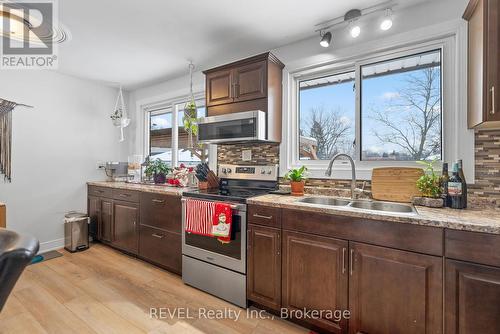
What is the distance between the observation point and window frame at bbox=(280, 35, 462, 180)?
1.81 metres

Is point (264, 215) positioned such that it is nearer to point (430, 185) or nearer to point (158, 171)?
point (430, 185)

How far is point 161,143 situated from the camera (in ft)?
12.8

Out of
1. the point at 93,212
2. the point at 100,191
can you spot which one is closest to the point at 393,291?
the point at 100,191

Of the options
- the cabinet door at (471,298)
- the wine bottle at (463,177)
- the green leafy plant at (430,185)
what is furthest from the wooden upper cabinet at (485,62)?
the cabinet door at (471,298)

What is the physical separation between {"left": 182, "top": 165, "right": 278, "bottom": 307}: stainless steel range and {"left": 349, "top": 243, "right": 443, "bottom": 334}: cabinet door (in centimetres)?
85

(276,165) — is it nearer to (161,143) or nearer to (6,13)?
(161,143)

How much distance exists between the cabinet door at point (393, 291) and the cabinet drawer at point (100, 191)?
118 inches

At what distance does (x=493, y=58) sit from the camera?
1.42m

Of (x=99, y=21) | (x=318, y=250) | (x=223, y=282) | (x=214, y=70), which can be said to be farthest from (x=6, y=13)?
(x=318, y=250)

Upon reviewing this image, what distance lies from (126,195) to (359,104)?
277cm

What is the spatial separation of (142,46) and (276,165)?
188cm

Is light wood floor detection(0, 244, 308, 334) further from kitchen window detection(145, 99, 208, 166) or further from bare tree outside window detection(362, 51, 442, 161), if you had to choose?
bare tree outside window detection(362, 51, 442, 161)

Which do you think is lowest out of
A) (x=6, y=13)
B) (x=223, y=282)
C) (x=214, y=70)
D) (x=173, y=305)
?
(x=173, y=305)

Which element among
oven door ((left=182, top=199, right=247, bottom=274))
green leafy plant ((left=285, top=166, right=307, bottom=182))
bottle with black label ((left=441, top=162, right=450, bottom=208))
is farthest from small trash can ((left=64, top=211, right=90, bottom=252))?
bottle with black label ((left=441, top=162, right=450, bottom=208))
